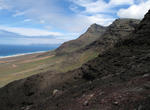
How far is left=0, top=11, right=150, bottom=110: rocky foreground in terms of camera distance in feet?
31.9

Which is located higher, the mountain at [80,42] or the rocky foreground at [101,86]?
the mountain at [80,42]

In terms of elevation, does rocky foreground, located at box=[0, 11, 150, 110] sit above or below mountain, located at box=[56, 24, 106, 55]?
below

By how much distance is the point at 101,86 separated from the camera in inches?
540

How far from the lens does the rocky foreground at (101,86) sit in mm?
9737

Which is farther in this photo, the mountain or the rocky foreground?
the mountain

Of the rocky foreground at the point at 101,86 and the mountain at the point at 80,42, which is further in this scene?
the mountain at the point at 80,42

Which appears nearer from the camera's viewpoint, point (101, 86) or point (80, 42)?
point (101, 86)

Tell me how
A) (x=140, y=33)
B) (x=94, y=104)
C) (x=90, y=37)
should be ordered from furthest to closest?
(x=90, y=37) < (x=140, y=33) < (x=94, y=104)

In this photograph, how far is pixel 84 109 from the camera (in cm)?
1046

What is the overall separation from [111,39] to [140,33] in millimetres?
63281

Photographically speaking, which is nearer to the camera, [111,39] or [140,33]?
[140,33]

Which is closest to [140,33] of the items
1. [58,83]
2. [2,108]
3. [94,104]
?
[58,83]

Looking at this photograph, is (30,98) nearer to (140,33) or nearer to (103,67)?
(103,67)

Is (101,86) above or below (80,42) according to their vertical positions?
below
